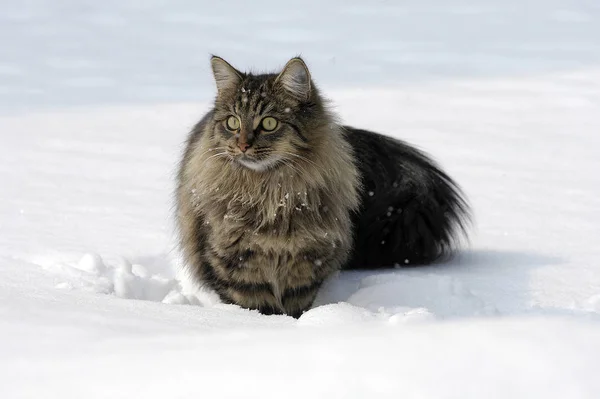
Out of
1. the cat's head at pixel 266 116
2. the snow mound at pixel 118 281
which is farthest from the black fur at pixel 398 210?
the snow mound at pixel 118 281

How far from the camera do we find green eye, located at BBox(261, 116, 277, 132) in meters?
3.29

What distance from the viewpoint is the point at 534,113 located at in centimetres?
748

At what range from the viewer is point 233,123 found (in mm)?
3342

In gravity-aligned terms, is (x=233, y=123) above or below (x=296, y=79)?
below

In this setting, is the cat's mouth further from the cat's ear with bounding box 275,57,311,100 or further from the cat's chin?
the cat's ear with bounding box 275,57,311,100

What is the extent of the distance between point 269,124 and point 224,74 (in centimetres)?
34

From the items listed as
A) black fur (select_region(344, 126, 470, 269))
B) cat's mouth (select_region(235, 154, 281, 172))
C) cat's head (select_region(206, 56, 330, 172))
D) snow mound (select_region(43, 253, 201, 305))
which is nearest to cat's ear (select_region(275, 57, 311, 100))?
cat's head (select_region(206, 56, 330, 172))

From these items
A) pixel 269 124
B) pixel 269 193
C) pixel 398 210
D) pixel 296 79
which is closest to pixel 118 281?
pixel 269 193

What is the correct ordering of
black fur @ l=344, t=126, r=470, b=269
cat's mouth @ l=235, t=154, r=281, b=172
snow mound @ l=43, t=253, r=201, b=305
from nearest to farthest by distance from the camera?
cat's mouth @ l=235, t=154, r=281, b=172 < snow mound @ l=43, t=253, r=201, b=305 < black fur @ l=344, t=126, r=470, b=269

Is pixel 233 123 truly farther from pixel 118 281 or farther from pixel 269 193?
pixel 118 281

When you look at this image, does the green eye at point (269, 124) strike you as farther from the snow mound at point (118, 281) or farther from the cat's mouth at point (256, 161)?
the snow mound at point (118, 281)

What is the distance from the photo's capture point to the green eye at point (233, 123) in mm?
3324

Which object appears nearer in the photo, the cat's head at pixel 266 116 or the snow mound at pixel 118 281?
the cat's head at pixel 266 116

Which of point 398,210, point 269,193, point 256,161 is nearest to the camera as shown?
point 256,161
